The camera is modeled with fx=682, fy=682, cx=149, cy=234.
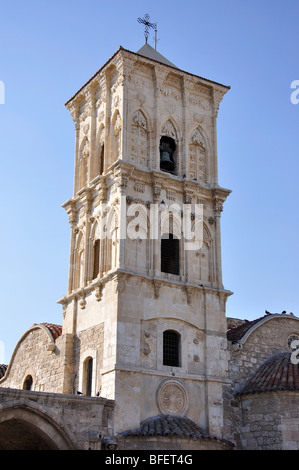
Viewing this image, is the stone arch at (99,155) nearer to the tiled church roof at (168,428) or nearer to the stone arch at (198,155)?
the stone arch at (198,155)

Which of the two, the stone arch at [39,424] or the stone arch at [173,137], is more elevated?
the stone arch at [173,137]

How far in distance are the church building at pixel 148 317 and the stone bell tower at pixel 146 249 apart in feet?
0.15

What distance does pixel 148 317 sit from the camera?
21.0m

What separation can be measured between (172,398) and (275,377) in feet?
11.1

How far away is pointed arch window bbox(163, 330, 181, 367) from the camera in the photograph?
836 inches

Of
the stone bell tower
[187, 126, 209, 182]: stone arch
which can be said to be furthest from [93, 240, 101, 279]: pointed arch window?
[187, 126, 209, 182]: stone arch

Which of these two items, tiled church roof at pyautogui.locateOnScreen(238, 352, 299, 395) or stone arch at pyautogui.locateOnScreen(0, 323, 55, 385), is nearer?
tiled church roof at pyautogui.locateOnScreen(238, 352, 299, 395)

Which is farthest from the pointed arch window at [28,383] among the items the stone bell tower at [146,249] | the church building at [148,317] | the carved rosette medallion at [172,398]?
the carved rosette medallion at [172,398]

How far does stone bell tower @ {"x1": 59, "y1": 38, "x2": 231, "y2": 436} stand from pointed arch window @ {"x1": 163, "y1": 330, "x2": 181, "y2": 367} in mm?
32

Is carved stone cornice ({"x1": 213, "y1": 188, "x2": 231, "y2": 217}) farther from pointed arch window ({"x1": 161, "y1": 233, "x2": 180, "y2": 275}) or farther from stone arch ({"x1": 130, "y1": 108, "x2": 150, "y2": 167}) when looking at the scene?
→ stone arch ({"x1": 130, "y1": 108, "x2": 150, "y2": 167})

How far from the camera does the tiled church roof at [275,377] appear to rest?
822 inches

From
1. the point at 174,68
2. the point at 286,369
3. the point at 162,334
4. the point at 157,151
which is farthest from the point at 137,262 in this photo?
the point at 174,68

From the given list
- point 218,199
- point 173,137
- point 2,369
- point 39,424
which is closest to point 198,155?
point 173,137

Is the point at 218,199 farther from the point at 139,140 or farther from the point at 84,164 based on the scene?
the point at 84,164
